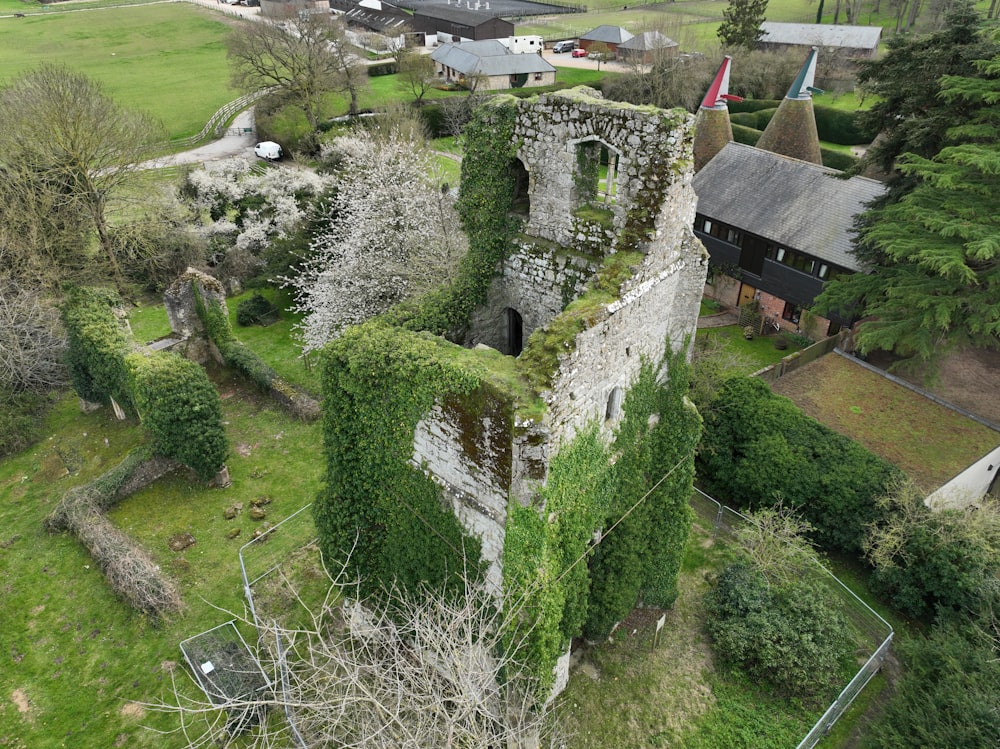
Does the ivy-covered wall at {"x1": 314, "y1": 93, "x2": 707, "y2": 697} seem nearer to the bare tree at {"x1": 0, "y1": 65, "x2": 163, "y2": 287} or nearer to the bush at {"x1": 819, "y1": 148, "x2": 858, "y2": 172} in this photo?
the bare tree at {"x1": 0, "y1": 65, "x2": 163, "y2": 287}

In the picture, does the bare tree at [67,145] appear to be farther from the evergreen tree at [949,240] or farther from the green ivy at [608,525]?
the evergreen tree at [949,240]

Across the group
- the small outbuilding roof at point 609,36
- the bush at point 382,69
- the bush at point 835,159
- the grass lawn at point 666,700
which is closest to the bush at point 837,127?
the bush at point 835,159

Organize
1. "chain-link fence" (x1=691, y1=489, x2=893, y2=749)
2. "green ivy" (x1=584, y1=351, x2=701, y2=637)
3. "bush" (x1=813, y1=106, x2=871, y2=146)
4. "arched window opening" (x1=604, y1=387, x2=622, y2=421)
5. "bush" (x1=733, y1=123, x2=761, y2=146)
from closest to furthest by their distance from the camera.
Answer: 1. "arched window opening" (x1=604, y1=387, x2=622, y2=421)
2. "green ivy" (x1=584, y1=351, x2=701, y2=637)
3. "chain-link fence" (x1=691, y1=489, x2=893, y2=749)
4. "bush" (x1=733, y1=123, x2=761, y2=146)
5. "bush" (x1=813, y1=106, x2=871, y2=146)

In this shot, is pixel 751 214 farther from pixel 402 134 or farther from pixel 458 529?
pixel 458 529

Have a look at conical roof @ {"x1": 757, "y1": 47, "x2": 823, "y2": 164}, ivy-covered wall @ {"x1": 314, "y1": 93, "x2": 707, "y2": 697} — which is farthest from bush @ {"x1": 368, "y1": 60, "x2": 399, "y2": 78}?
ivy-covered wall @ {"x1": 314, "y1": 93, "x2": 707, "y2": 697}

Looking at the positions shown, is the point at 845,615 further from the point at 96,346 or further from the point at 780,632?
the point at 96,346

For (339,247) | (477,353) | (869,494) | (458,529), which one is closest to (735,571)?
(869,494)
